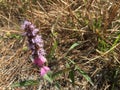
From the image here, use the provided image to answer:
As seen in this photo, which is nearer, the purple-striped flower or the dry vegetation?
the purple-striped flower

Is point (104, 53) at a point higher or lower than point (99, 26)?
lower

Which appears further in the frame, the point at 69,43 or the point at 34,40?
the point at 69,43

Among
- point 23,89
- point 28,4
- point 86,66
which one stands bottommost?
point 23,89

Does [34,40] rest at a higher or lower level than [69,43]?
higher

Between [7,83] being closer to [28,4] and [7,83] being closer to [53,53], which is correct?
[53,53]

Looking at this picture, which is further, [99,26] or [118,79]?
[99,26]

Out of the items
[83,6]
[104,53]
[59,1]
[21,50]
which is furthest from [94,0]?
[21,50]

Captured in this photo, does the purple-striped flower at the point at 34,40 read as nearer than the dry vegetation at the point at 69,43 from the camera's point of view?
Yes

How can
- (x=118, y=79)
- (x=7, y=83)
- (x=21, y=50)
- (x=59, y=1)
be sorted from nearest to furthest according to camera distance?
1. (x=118, y=79)
2. (x=7, y=83)
3. (x=21, y=50)
4. (x=59, y=1)
